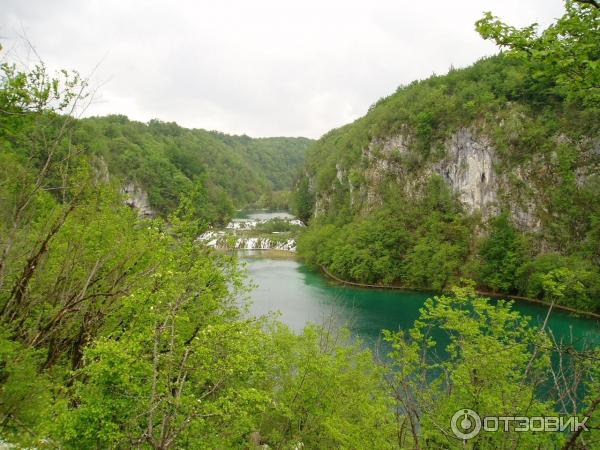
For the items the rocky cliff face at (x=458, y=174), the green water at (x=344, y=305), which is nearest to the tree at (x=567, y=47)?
the green water at (x=344, y=305)

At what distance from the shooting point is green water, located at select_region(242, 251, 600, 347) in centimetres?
2938

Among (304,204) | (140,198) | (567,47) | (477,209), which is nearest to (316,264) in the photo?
(477,209)

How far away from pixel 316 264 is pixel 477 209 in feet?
72.9

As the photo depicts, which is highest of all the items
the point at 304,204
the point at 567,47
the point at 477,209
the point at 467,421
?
the point at 304,204

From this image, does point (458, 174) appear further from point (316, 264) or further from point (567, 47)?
point (567, 47)

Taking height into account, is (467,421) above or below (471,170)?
below

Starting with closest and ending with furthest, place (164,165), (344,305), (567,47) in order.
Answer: (567,47), (344,305), (164,165)

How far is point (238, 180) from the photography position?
151 m

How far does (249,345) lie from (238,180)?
479 ft

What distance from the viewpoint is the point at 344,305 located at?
35.4 m

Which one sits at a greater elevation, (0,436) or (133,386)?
(133,386)

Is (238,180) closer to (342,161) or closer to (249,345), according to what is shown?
(342,161)

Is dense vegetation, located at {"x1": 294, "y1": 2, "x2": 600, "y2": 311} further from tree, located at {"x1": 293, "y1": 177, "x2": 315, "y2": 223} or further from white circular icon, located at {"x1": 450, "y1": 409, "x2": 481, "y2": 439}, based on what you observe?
white circular icon, located at {"x1": 450, "y1": 409, "x2": 481, "y2": 439}

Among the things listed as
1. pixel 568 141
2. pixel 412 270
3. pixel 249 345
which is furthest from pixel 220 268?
pixel 568 141
